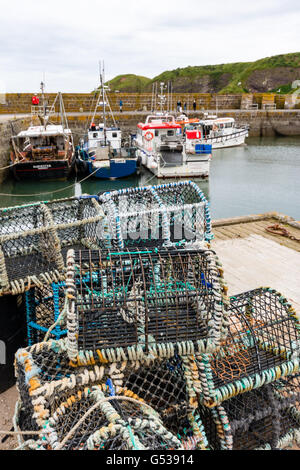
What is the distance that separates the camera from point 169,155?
15.7 metres

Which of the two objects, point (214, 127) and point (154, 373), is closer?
point (154, 373)

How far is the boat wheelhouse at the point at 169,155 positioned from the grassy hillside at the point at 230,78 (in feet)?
100

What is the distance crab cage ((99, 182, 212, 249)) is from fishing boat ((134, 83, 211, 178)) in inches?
422

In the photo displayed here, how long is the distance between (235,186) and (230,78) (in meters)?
45.7

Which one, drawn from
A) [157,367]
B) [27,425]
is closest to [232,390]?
[157,367]

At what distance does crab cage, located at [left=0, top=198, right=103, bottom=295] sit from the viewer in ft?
9.18

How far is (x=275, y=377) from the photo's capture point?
85.4 inches

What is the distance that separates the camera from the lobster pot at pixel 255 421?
6.89 ft

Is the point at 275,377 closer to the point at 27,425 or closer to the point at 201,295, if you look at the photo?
the point at 201,295

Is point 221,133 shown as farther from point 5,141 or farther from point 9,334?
point 9,334

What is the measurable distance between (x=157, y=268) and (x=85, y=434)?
6.38 feet

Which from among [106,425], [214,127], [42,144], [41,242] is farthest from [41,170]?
[106,425]

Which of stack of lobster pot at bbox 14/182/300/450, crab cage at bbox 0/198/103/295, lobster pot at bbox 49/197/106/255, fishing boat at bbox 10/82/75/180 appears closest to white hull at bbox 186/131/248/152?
fishing boat at bbox 10/82/75/180
